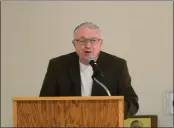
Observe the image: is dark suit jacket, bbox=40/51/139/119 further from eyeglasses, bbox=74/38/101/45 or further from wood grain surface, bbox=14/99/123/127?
wood grain surface, bbox=14/99/123/127

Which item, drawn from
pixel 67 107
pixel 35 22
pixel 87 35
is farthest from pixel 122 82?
pixel 35 22

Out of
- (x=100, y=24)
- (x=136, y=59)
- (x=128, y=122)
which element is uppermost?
(x=100, y=24)

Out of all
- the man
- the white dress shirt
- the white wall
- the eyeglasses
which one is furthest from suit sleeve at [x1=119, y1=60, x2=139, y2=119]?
the white wall

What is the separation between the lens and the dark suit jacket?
1.74 metres

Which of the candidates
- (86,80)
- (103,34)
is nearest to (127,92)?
(86,80)

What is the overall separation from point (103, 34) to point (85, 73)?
3.54 feet

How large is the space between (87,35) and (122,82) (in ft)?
1.18

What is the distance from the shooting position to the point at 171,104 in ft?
9.43

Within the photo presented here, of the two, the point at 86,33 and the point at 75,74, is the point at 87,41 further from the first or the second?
the point at 75,74

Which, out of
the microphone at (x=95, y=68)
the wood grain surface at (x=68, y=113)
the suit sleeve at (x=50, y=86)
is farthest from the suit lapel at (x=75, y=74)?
the wood grain surface at (x=68, y=113)

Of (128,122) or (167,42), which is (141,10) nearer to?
(167,42)

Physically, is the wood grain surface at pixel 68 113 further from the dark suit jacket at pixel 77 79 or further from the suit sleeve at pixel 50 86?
the suit sleeve at pixel 50 86

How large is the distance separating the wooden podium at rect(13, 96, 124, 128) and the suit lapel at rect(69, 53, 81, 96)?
1.98 feet

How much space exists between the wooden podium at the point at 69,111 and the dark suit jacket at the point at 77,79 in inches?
20.4
